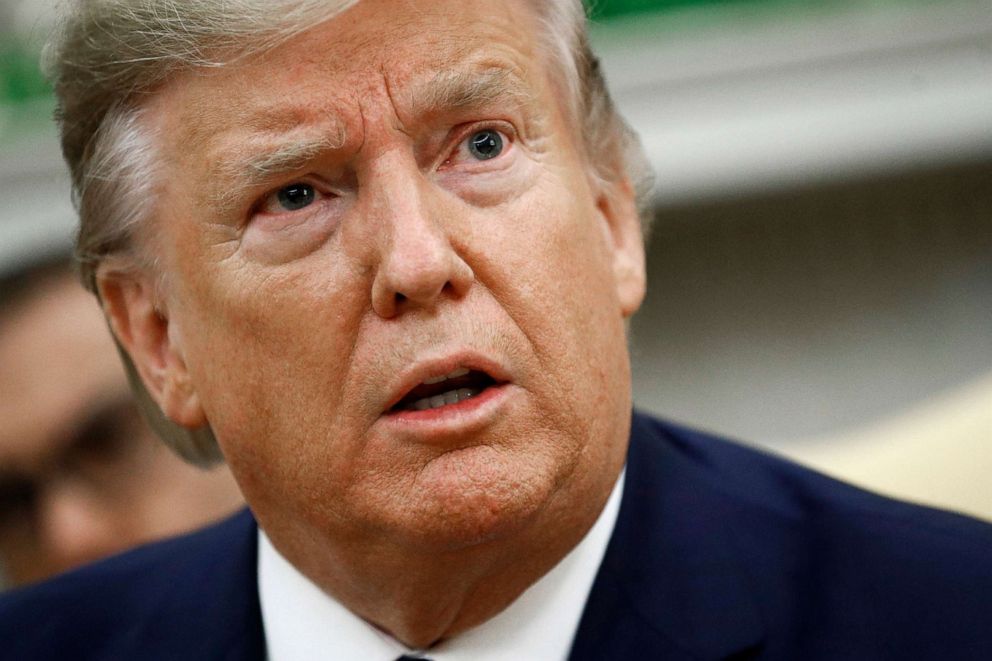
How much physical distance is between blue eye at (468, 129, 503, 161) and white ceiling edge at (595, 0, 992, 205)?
3.64 meters

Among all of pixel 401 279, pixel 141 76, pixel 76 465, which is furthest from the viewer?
pixel 76 465

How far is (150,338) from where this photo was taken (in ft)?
7.07

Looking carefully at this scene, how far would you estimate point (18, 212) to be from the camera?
5.32 meters

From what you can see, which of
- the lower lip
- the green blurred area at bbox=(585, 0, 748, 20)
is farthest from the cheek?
the green blurred area at bbox=(585, 0, 748, 20)

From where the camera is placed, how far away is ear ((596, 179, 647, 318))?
6.83 ft

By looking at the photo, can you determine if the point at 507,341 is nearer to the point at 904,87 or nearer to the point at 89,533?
the point at 89,533

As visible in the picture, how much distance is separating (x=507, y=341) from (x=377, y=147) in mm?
328

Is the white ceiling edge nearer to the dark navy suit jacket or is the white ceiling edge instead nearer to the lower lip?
the dark navy suit jacket

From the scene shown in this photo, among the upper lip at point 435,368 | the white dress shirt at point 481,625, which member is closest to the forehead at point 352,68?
the upper lip at point 435,368

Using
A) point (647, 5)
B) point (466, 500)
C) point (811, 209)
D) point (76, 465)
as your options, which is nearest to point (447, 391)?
point (466, 500)

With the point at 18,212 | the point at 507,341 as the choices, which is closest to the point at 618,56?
the point at 18,212

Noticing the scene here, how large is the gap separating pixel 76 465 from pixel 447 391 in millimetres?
1934

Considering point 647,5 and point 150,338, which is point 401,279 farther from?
point 647,5

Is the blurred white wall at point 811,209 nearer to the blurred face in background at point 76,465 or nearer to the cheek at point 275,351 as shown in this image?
the blurred face in background at point 76,465
